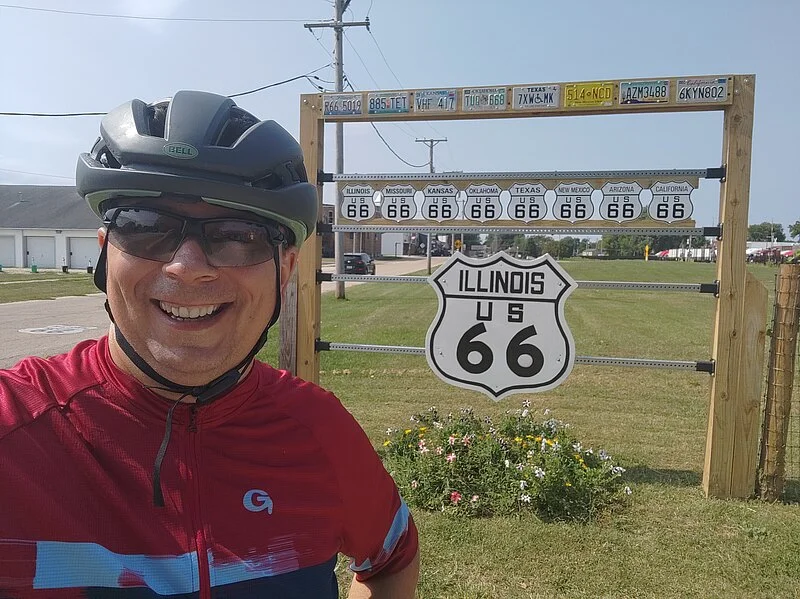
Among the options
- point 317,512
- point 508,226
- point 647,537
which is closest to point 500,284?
point 508,226

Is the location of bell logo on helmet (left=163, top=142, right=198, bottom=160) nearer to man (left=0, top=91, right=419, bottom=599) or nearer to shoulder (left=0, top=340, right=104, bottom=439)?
man (left=0, top=91, right=419, bottom=599)

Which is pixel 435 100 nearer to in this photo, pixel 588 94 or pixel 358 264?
pixel 588 94


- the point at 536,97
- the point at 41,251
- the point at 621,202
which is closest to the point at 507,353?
the point at 621,202

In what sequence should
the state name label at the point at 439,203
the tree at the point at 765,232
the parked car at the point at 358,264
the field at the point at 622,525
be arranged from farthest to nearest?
1. the tree at the point at 765,232
2. the parked car at the point at 358,264
3. the state name label at the point at 439,203
4. the field at the point at 622,525

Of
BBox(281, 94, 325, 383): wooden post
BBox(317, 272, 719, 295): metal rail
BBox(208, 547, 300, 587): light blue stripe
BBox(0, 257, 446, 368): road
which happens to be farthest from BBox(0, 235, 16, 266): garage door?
BBox(208, 547, 300, 587): light blue stripe

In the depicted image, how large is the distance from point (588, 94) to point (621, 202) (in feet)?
2.58

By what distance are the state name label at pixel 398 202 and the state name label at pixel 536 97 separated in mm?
986

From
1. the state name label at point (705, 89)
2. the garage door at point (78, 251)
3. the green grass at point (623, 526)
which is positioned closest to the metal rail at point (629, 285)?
the state name label at point (705, 89)

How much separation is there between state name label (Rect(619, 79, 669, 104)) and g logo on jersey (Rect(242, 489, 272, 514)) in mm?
3823

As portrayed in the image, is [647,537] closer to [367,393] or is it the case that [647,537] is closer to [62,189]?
[367,393]

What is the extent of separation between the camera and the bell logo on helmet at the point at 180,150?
127 cm

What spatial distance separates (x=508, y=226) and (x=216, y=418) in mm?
3393

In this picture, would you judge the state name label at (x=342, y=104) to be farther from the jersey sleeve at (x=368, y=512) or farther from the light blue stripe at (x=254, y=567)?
the light blue stripe at (x=254, y=567)

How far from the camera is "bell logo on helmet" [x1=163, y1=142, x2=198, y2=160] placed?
1272 mm
